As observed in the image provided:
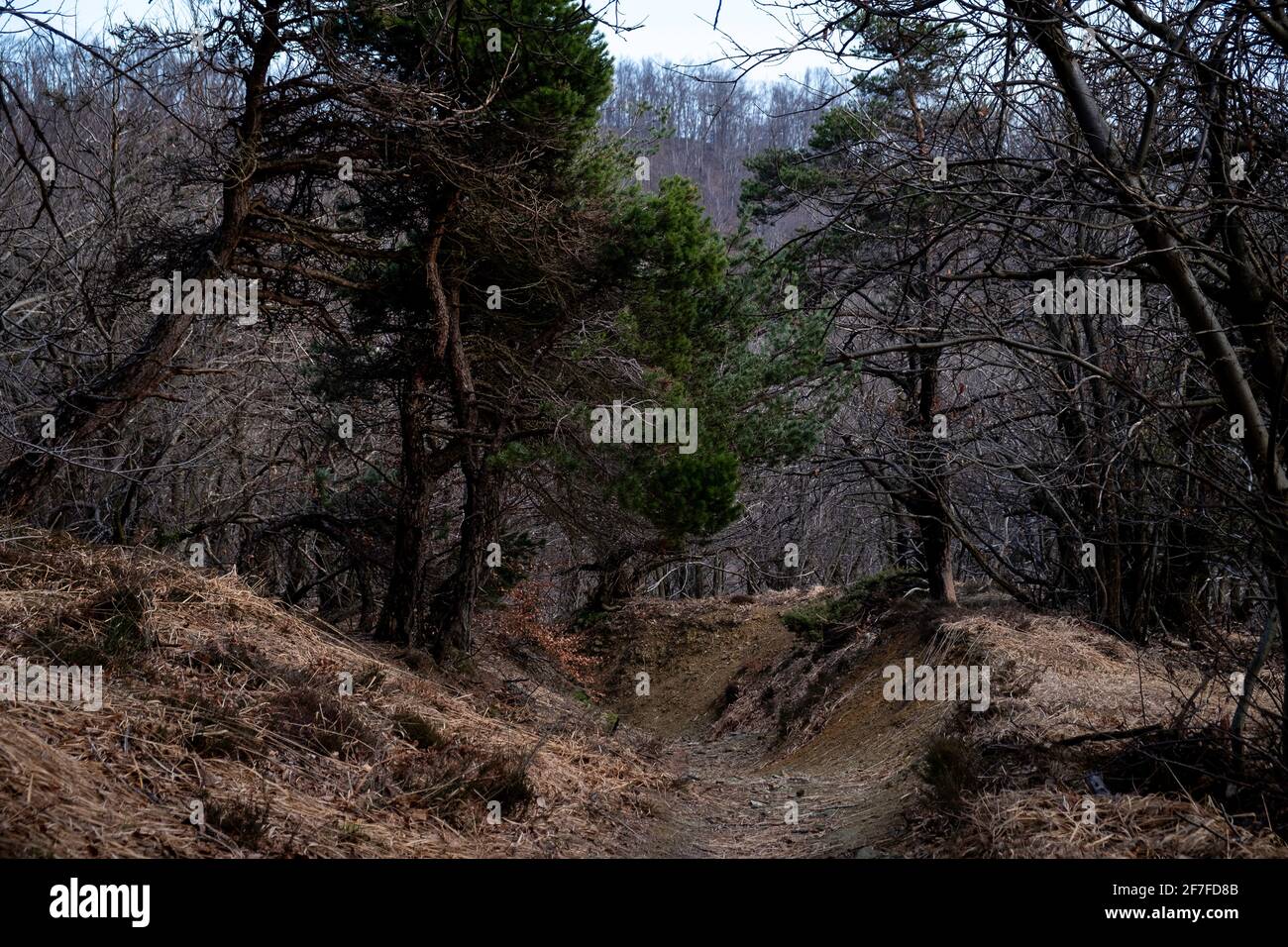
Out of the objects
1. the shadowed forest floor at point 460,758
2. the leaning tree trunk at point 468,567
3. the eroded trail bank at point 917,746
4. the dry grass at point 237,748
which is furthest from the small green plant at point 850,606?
the dry grass at point 237,748

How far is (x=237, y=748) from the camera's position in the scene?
17.5 ft

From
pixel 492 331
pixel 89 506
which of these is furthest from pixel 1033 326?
pixel 89 506

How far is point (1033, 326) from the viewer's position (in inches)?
438

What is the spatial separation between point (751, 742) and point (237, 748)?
9042mm

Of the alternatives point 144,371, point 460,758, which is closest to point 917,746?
point 460,758

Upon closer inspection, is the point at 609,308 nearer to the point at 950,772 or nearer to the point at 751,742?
the point at 751,742

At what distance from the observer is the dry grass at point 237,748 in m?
4.23

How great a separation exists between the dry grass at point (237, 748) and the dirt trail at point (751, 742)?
2.40ft

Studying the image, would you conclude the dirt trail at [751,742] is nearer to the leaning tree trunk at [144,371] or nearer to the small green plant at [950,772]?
the small green plant at [950,772]

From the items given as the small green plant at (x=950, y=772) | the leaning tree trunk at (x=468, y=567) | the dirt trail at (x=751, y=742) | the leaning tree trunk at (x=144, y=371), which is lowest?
the dirt trail at (x=751, y=742)

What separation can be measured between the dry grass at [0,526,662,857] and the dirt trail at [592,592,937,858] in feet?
2.40

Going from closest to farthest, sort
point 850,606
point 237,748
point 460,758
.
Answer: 1. point 237,748
2. point 460,758
3. point 850,606
